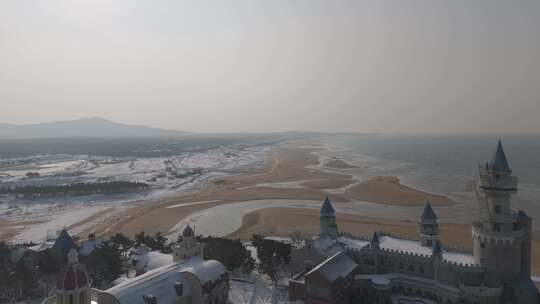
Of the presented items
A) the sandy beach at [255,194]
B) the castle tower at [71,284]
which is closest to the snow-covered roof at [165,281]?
the castle tower at [71,284]

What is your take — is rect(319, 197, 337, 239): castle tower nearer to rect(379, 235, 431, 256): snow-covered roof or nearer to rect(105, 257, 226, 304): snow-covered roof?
rect(379, 235, 431, 256): snow-covered roof

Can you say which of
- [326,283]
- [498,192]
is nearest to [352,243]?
[326,283]

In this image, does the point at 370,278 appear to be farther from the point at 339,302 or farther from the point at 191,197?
the point at 191,197

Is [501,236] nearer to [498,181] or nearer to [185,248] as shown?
[498,181]

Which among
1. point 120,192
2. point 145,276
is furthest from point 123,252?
point 120,192

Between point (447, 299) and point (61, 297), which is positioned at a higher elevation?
point (61, 297)

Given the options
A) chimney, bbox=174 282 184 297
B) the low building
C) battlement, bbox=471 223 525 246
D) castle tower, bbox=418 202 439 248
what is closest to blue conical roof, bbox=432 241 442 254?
castle tower, bbox=418 202 439 248

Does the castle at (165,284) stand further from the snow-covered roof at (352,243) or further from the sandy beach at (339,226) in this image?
the sandy beach at (339,226)
